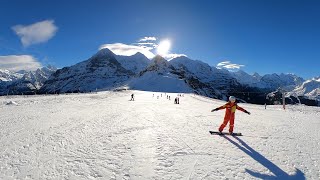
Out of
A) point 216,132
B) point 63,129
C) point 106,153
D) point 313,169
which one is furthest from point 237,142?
point 63,129

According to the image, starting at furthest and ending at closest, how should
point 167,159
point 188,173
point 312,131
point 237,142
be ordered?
1. point 312,131
2. point 237,142
3. point 167,159
4. point 188,173

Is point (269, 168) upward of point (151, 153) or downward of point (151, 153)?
downward

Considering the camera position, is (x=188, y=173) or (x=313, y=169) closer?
(x=188, y=173)

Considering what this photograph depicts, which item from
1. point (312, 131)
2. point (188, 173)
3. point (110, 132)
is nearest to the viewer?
point (188, 173)

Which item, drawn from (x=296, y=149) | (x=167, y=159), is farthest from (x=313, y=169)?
(x=167, y=159)

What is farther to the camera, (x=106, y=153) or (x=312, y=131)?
(x=312, y=131)

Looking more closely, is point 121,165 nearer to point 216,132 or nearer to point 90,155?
point 90,155

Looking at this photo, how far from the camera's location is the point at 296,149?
10.7m

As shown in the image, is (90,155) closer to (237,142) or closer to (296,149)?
(237,142)

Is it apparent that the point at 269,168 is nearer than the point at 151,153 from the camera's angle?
Yes

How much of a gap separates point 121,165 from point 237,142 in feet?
17.2

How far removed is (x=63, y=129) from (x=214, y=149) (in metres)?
7.08

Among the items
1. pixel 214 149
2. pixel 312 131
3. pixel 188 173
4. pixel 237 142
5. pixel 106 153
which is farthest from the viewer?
pixel 312 131

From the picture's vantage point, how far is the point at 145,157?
29.8 feet
